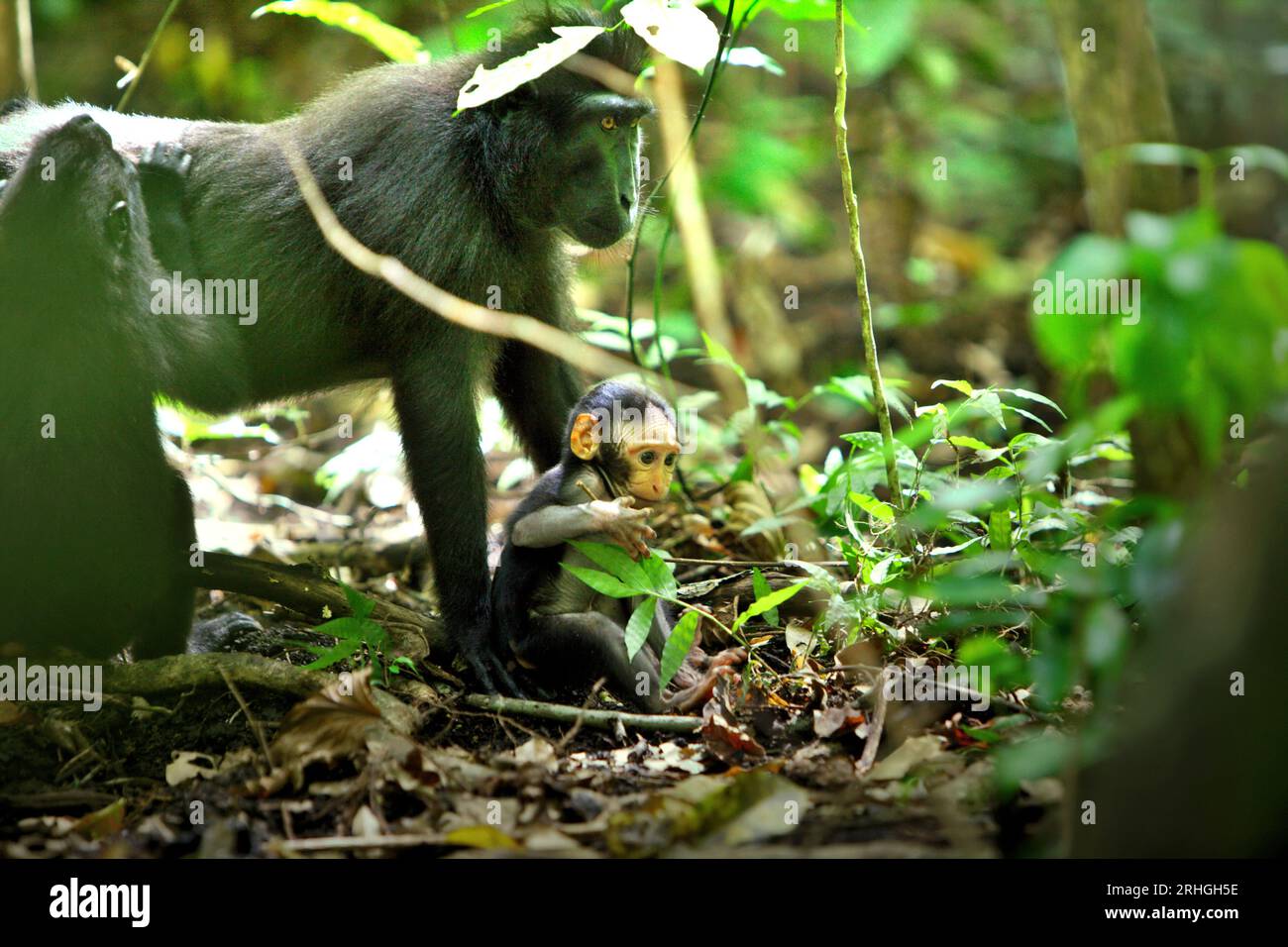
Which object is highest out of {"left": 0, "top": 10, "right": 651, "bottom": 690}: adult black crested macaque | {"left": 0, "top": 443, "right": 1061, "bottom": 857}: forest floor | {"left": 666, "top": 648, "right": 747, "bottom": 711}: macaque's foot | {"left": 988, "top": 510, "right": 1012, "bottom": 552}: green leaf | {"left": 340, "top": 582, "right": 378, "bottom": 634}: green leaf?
{"left": 0, "top": 10, "right": 651, "bottom": 690}: adult black crested macaque

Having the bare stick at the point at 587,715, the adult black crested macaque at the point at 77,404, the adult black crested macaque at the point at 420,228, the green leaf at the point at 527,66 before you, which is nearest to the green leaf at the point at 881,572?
the bare stick at the point at 587,715

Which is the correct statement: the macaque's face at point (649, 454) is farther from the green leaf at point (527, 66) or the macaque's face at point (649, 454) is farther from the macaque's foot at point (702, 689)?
the green leaf at point (527, 66)

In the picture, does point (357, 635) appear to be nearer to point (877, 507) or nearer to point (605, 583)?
point (605, 583)

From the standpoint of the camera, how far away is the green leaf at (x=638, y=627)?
12.9 ft

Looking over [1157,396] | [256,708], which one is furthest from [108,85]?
[1157,396]

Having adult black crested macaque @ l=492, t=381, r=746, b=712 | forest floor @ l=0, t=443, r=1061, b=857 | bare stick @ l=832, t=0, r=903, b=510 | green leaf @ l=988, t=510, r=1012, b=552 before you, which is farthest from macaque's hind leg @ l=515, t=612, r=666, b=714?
green leaf @ l=988, t=510, r=1012, b=552

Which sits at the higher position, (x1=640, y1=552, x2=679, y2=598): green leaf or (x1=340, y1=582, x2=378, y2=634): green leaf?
(x1=640, y1=552, x2=679, y2=598): green leaf

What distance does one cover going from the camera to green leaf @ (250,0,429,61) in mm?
5176

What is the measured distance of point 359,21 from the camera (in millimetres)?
5340

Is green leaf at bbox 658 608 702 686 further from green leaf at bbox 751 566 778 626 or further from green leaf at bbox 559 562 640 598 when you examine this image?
green leaf at bbox 751 566 778 626

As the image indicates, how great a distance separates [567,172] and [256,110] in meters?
8.38

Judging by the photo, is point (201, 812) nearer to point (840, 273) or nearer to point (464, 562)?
point (464, 562)

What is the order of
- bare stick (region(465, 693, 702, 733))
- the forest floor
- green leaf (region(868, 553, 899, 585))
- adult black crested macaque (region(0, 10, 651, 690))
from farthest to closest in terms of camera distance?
adult black crested macaque (region(0, 10, 651, 690)), green leaf (region(868, 553, 899, 585)), bare stick (region(465, 693, 702, 733)), the forest floor

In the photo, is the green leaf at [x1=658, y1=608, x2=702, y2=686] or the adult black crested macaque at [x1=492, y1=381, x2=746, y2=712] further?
the adult black crested macaque at [x1=492, y1=381, x2=746, y2=712]
